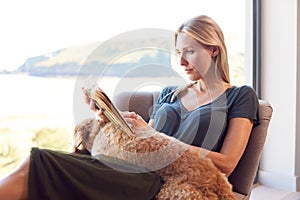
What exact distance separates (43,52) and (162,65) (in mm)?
537

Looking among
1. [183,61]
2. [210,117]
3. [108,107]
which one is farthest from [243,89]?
[108,107]

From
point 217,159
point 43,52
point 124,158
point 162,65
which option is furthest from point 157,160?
point 43,52

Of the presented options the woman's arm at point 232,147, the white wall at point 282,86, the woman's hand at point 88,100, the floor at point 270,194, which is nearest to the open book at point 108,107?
the woman's hand at point 88,100

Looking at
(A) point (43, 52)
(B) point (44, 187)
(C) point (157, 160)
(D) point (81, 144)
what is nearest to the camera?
(B) point (44, 187)

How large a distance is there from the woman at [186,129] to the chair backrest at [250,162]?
0.17 ft

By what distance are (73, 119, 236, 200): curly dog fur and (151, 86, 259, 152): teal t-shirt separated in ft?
0.60

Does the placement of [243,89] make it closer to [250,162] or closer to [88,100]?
[250,162]

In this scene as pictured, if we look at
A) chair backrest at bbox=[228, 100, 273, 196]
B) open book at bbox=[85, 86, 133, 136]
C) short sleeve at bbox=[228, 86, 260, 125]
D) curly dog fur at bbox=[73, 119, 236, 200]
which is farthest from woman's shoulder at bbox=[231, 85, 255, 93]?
open book at bbox=[85, 86, 133, 136]

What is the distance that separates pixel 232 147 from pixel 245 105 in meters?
0.18

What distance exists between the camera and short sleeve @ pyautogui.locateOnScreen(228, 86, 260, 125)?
1536mm

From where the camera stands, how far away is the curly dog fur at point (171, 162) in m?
1.32

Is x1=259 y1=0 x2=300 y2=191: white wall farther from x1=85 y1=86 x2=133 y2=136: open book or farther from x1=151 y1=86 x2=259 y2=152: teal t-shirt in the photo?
x1=85 y1=86 x2=133 y2=136: open book

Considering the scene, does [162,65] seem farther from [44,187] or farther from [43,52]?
[44,187]

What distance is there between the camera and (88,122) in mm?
1626
